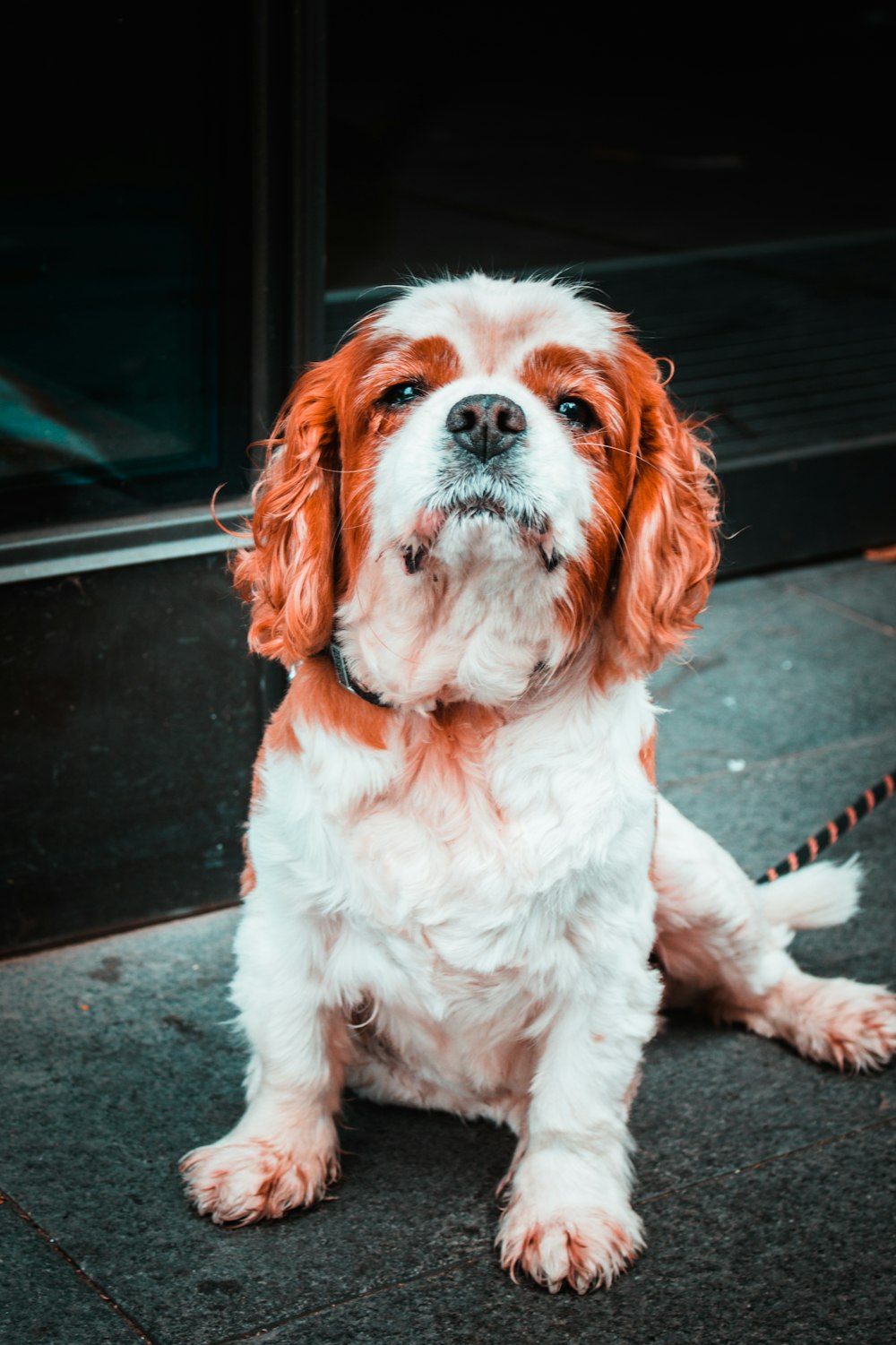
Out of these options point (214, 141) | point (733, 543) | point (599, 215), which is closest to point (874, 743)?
point (733, 543)

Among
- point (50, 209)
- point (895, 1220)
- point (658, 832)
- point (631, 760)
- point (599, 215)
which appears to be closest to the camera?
point (631, 760)

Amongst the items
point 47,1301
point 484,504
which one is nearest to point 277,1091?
point 47,1301

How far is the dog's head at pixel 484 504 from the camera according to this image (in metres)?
2.40

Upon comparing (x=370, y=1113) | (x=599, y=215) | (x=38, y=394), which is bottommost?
(x=599, y=215)

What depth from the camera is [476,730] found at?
8.64 ft

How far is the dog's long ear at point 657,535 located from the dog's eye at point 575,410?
0.28 ft

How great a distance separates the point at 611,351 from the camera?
2584mm

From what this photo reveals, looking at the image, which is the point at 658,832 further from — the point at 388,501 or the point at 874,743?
the point at 874,743

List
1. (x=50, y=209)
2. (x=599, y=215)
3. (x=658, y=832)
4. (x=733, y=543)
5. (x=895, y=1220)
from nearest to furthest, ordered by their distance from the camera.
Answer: (x=895, y=1220) → (x=658, y=832) → (x=50, y=209) → (x=733, y=543) → (x=599, y=215)

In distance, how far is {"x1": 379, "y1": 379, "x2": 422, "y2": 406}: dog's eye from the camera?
2.53m

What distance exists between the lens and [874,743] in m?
4.86

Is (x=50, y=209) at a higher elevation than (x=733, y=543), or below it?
higher

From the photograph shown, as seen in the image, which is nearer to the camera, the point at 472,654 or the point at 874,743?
the point at 472,654

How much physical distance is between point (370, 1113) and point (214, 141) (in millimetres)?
2180
